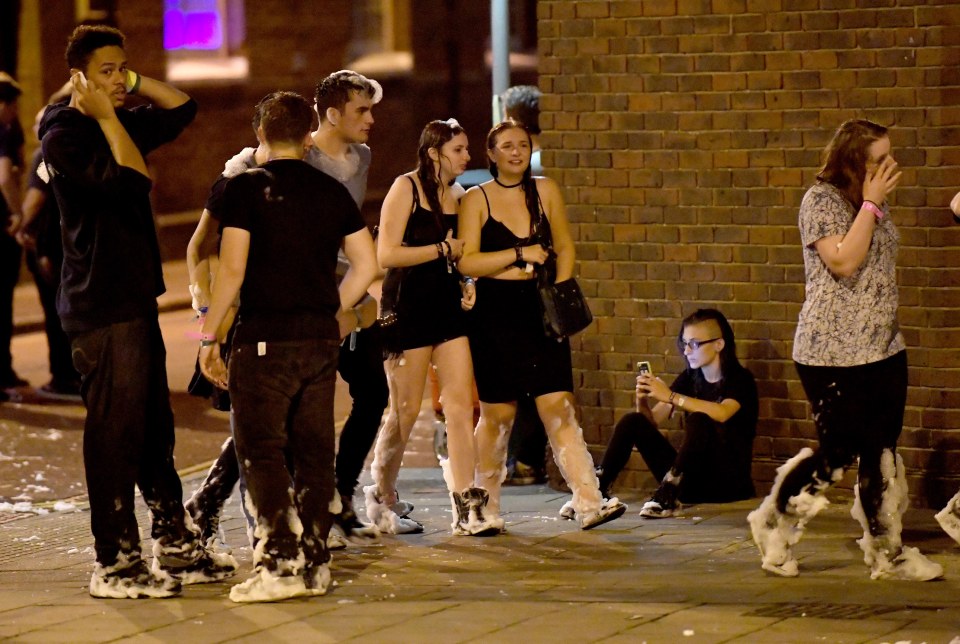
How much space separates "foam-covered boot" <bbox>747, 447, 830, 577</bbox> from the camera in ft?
23.2

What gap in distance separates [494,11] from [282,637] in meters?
5.85

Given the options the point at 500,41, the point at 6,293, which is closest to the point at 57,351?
the point at 6,293

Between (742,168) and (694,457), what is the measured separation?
1405mm

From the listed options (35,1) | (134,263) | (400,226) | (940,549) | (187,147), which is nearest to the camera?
Result: (134,263)

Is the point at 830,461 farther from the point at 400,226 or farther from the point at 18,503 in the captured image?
the point at 18,503

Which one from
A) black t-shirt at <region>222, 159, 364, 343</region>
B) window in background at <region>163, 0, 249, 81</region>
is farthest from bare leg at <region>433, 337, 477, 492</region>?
window in background at <region>163, 0, 249, 81</region>

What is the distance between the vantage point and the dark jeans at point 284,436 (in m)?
6.79

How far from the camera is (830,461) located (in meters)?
7.09

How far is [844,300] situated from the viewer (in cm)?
705

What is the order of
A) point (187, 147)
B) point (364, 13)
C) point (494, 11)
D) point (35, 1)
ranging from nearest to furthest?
point (494, 11) < point (35, 1) < point (187, 147) < point (364, 13)

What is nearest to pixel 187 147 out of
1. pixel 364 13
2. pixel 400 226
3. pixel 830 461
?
pixel 364 13

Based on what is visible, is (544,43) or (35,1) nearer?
(544,43)

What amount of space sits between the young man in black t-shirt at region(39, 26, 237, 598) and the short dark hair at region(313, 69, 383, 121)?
3.43 ft

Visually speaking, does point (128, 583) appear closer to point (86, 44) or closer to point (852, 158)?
point (86, 44)
